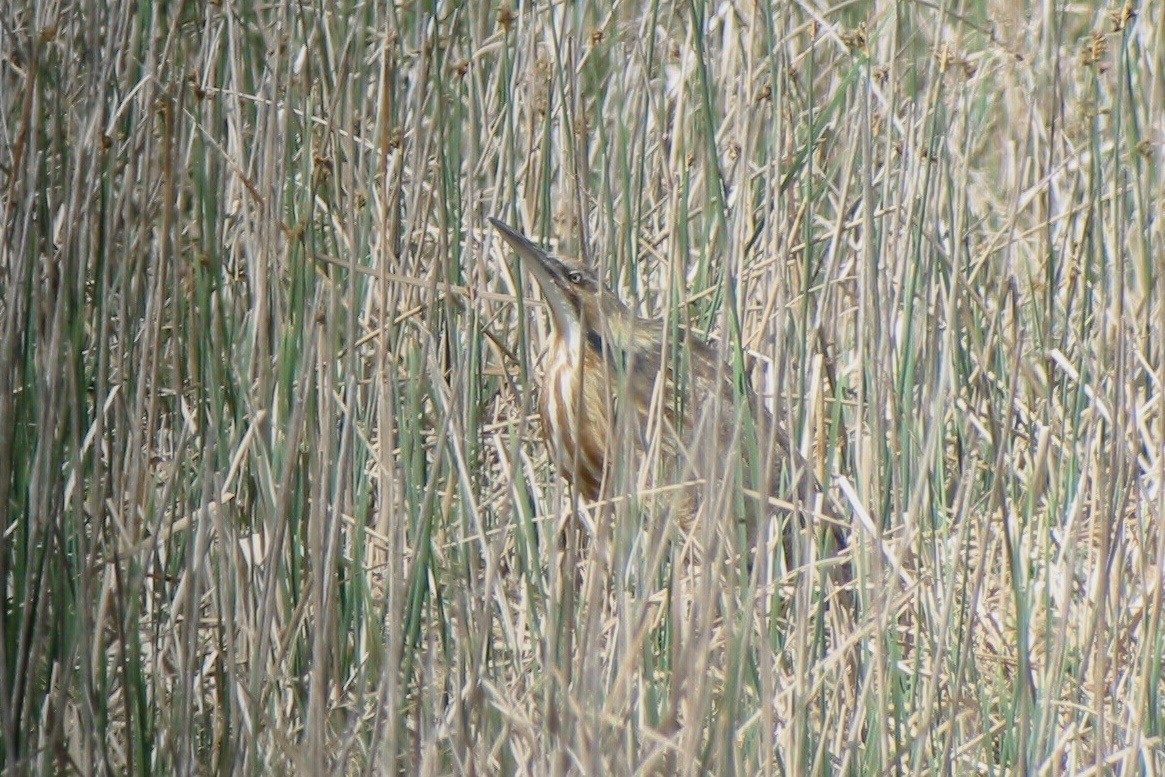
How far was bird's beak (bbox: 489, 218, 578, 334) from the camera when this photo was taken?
7.60 feet

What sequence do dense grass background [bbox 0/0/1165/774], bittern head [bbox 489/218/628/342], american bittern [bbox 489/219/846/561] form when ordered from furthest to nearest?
bittern head [bbox 489/218/628/342]
american bittern [bbox 489/219/846/561]
dense grass background [bbox 0/0/1165/774]

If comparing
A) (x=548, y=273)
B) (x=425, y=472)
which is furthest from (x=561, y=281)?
(x=425, y=472)

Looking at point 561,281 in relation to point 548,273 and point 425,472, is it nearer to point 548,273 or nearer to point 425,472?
point 548,273

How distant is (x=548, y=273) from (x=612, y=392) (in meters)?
0.22

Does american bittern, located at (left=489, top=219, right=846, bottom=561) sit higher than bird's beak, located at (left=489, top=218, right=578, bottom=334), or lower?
lower

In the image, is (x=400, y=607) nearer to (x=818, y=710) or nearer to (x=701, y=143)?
(x=818, y=710)

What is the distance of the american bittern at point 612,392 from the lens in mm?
1758

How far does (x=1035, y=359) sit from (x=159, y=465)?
1.47 metres

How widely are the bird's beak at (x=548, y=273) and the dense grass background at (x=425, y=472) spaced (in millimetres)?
47

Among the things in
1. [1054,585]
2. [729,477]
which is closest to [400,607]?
[729,477]

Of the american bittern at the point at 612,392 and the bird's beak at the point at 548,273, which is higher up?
the bird's beak at the point at 548,273

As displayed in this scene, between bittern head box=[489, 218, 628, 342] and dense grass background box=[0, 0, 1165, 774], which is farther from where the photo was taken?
bittern head box=[489, 218, 628, 342]

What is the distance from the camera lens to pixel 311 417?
1745 mm

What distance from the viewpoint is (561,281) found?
8.23ft
